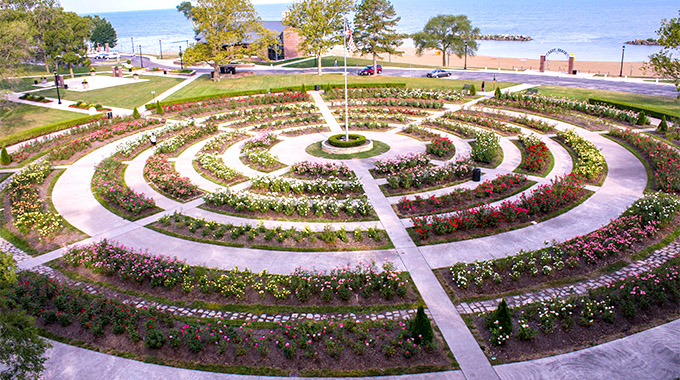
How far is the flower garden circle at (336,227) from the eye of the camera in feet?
45.1

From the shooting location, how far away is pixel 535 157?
2619 cm

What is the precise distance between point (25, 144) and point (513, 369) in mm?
34932

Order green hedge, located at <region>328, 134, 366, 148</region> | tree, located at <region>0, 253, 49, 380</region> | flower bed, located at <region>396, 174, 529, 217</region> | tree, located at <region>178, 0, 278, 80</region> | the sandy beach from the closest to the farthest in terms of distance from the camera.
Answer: tree, located at <region>0, 253, 49, 380</region> < flower bed, located at <region>396, 174, 529, 217</region> < green hedge, located at <region>328, 134, 366, 148</region> < tree, located at <region>178, 0, 278, 80</region> < the sandy beach

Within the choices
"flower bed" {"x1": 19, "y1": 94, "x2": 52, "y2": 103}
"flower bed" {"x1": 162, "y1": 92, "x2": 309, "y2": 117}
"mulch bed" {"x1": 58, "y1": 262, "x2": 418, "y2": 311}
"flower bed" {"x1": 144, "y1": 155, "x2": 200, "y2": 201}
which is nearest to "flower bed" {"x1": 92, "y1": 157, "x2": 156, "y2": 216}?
"flower bed" {"x1": 144, "y1": 155, "x2": 200, "y2": 201}

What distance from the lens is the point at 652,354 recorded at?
41.4ft

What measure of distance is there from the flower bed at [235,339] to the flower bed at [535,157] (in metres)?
15.6

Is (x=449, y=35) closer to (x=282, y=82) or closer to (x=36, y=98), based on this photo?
(x=282, y=82)

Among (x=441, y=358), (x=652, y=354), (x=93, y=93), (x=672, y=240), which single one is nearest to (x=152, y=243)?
(x=441, y=358)

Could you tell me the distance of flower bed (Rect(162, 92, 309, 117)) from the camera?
137 ft

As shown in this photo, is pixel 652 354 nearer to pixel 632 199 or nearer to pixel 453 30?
pixel 632 199

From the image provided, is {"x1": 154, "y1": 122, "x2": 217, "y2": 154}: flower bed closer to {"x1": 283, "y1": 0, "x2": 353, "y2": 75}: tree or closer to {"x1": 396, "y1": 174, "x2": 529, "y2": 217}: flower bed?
{"x1": 396, "y1": 174, "x2": 529, "y2": 217}: flower bed

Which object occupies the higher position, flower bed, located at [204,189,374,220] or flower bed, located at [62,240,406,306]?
flower bed, located at [204,189,374,220]

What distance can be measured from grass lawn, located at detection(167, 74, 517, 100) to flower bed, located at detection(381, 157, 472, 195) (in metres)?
27.9

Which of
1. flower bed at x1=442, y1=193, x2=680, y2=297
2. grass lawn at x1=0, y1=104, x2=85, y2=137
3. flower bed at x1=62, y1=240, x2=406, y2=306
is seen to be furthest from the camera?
grass lawn at x1=0, y1=104, x2=85, y2=137
